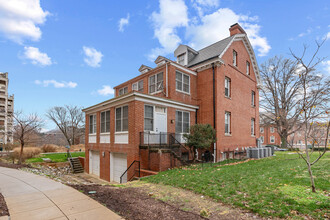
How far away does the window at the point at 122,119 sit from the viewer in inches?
492

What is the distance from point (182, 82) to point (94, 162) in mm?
10112

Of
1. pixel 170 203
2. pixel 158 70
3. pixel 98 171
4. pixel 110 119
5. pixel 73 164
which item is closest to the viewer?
pixel 170 203

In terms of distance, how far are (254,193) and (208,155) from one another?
8473 mm

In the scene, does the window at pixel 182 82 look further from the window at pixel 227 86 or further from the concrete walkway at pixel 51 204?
the concrete walkway at pixel 51 204

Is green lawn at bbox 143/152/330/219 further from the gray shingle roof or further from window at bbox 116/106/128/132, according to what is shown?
the gray shingle roof

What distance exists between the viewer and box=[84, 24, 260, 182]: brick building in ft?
37.9

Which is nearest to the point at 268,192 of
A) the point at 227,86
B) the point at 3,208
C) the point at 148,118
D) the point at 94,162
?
the point at 3,208

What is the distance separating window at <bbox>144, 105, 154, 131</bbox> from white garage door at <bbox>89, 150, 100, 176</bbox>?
21.9 ft

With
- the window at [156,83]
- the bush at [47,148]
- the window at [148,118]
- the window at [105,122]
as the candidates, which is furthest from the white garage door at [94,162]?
the bush at [47,148]

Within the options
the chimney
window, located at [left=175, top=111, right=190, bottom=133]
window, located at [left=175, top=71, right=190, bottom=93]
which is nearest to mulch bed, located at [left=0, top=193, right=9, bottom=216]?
window, located at [left=175, top=111, right=190, bottom=133]

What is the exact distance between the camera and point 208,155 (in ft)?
46.2

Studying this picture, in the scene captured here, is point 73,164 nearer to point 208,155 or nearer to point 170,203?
point 208,155

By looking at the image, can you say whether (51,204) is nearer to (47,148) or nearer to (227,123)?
(227,123)

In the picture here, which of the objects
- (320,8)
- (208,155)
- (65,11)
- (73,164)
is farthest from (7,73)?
(320,8)
